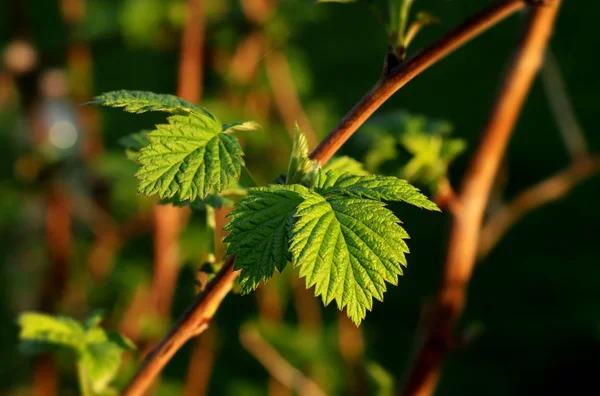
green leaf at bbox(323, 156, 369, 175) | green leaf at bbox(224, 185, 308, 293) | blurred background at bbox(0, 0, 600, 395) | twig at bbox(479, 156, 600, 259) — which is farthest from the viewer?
blurred background at bbox(0, 0, 600, 395)

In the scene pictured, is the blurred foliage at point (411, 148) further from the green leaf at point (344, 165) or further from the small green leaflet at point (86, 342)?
the small green leaflet at point (86, 342)

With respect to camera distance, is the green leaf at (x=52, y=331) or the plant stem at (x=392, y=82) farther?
the green leaf at (x=52, y=331)

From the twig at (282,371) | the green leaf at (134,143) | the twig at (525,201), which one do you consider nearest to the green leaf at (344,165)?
the green leaf at (134,143)

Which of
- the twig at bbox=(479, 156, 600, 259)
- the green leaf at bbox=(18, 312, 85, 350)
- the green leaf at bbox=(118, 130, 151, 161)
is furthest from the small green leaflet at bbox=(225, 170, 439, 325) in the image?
the twig at bbox=(479, 156, 600, 259)

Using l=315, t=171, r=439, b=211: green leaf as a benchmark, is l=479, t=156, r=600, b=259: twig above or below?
above

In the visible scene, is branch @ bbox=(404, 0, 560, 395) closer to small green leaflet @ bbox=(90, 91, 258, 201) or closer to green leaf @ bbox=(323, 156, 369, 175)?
green leaf @ bbox=(323, 156, 369, 175)
